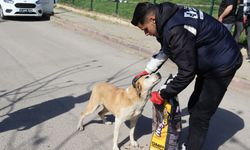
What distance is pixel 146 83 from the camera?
4457 millimetres

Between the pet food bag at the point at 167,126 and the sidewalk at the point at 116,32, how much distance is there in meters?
3.45

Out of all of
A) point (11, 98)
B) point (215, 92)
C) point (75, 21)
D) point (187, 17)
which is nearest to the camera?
point (187, 17)

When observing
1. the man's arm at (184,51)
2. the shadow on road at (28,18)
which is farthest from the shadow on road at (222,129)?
the shadow on road at (28,18)

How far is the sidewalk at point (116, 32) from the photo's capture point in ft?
27.5

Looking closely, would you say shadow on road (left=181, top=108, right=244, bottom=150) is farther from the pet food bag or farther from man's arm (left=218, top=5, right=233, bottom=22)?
man's arm (left=218, top=5, right=233, bottom=22)

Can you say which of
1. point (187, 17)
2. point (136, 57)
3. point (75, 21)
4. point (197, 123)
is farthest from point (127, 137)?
point (75, 21)

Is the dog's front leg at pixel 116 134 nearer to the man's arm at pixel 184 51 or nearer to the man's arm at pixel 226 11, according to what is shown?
the man's arm at pixel 184 51

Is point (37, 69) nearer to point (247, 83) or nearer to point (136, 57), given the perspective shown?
point (136, 57)

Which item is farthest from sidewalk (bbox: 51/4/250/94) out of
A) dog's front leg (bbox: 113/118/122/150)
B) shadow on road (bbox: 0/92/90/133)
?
dog's front leg (bbox: 113/118/122/150)

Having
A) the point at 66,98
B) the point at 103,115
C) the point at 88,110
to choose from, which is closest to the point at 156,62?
the point at 88,110

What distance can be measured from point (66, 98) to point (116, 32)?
694cm

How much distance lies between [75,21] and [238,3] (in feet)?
25.3

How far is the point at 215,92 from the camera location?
13.9 feet

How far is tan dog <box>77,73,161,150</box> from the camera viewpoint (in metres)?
4.49
